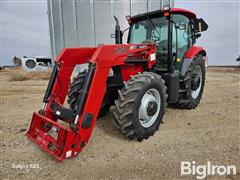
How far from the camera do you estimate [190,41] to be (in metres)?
4.75

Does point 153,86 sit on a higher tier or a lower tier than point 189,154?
higher

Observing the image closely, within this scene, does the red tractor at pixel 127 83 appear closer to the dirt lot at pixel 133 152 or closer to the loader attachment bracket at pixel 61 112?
the loader attachment bracket at pixel 61 112

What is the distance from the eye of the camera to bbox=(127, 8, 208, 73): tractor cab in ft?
13.0

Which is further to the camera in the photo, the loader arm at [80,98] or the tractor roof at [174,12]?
the tractor roof at [174,12]

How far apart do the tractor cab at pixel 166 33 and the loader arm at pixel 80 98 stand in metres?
0.57

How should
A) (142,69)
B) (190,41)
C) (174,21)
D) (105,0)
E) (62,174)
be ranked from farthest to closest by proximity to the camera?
1. (105,0)
2. (190,41)
3. (174,21)
4. (142,69)
5. (62,174)

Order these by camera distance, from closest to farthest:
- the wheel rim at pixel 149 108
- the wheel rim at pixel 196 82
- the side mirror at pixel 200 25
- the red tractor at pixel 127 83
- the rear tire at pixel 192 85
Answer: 1. the red tractor at pixel 127 83
2. the wheel rim at pixel 149 108
3. the rear tire at pixel 192 85
4. the wheel rim at pixel 196 82
5. the side mirror at pixel 200 25

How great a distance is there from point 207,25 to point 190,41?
80 centimetres

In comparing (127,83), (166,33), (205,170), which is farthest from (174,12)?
(205,170)

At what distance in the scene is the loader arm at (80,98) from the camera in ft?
7.75

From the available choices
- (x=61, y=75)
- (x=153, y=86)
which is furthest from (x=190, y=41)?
(x=61, y=75)

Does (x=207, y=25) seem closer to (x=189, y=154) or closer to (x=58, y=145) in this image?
(x=189, y=154)

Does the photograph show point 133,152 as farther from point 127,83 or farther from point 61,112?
point 61,112

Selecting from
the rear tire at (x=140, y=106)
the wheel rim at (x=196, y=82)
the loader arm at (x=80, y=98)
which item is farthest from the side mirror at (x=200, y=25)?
the rear tire at (x=140, y=106)
